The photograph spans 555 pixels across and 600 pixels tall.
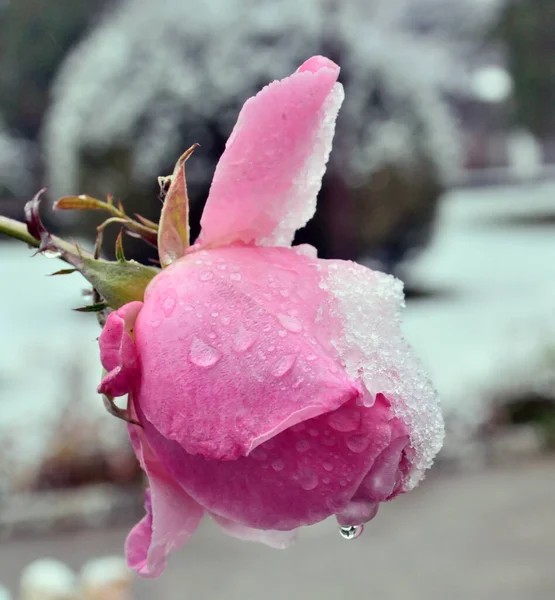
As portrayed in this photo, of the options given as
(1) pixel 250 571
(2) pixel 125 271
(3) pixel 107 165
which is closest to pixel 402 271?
(3) pixel 107 165

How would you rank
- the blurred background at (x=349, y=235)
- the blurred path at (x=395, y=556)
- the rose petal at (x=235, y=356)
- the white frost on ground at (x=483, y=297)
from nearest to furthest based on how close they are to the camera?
the rose petal at (x=235, y=356) → the blurred path at (x=395, y=556) → the blurred background at (x=349, y=235) → the white frost on ground at (x=483, y=297)

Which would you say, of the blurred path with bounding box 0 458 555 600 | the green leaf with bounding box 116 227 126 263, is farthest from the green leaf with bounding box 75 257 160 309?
the blurred path with bounding box 0 458 555 600

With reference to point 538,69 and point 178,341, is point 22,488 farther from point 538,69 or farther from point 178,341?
point 538,69

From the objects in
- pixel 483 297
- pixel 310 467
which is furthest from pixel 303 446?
pixel 483 297

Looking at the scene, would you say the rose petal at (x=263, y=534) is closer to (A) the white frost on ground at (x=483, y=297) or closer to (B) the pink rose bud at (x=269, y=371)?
(B) the pink rose bud at (x=269, y=371)

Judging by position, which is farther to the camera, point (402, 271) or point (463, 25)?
point (463, 25)

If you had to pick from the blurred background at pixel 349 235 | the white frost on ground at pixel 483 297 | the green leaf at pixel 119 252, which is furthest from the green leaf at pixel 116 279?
the white frost on ground at pixel 483 297

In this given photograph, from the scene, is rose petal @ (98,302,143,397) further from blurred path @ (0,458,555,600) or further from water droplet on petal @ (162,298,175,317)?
blurred path @ (0,458,555,600)
